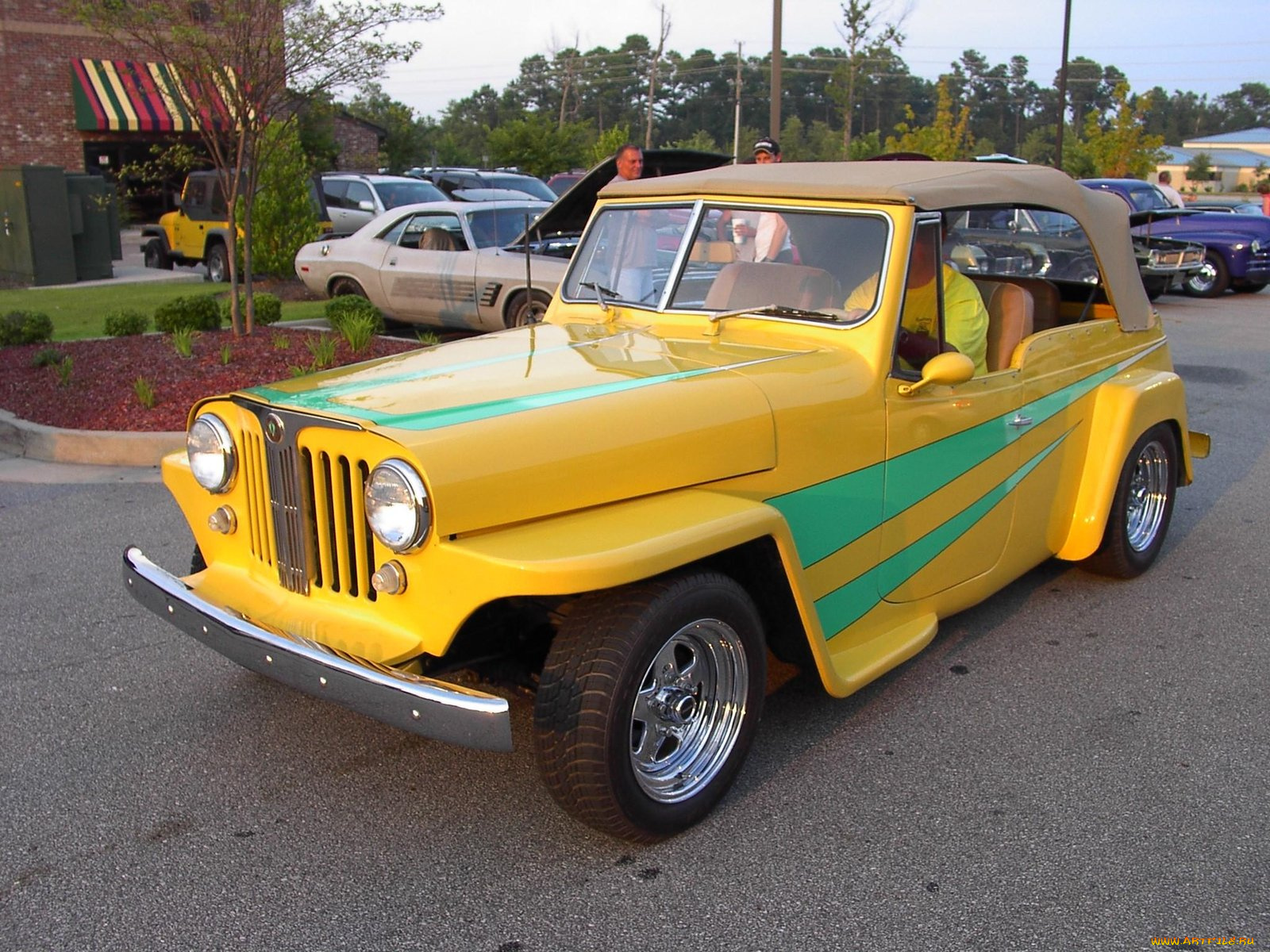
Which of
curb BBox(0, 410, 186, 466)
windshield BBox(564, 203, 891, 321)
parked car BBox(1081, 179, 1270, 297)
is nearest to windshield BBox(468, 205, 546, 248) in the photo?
curb BBox(0, 410, 186, 466)

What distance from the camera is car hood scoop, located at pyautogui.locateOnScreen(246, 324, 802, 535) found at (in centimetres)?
284

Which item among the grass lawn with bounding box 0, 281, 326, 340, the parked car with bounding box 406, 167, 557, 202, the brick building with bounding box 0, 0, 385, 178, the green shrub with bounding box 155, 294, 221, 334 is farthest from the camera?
the brick building with bounding box 0, 0, 385, 178

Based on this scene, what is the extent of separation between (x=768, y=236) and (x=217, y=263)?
560 inches

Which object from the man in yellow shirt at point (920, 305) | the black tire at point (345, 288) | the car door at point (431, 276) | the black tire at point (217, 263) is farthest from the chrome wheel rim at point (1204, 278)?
the man in yellow shirt at point (920, 305)

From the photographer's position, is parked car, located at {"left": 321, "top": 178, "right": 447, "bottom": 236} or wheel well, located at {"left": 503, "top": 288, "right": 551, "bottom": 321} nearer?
wheel well, located at {"left": 503, "top": 288, "right": 551, "bottom": 321}

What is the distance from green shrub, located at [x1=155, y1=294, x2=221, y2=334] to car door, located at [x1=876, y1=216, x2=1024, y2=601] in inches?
308

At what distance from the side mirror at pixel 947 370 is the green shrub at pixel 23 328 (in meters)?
8.71

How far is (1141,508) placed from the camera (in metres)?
5.27

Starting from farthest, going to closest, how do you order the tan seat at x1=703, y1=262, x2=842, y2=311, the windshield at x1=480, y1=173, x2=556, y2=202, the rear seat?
the windshield at x1=480, y1=173, x2=556, y2=202 < the rear seat < the tan seat at x1=703, y1=262, x2=842, y2=311

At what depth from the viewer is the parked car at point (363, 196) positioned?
16531 millimetres

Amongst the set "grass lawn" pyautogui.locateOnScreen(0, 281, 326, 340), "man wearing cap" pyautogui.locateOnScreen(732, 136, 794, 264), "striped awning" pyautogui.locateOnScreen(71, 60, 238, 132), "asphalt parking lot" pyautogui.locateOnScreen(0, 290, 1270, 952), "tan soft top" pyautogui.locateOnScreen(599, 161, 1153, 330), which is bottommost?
"asphalt parking lot" pyautogui.locateOnScreen(0, 290, 1270, 952)

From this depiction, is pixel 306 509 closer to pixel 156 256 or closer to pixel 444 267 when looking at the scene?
pixel 444 267

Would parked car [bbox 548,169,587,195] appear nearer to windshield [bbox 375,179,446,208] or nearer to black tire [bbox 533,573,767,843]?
windshield [bbox 375,179,446,208]

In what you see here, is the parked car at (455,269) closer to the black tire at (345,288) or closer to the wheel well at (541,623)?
the black tire at (345,288)
